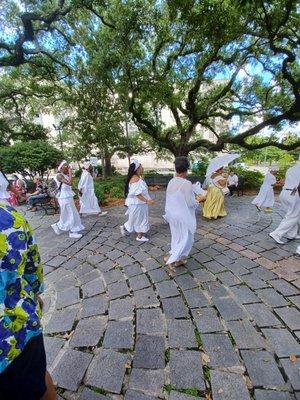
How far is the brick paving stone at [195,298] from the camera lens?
338cm

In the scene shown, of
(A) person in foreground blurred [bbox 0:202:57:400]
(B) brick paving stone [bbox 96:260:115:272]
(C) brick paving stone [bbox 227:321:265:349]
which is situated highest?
(A) person in foreground blurred [bbox 0:202:57:400]

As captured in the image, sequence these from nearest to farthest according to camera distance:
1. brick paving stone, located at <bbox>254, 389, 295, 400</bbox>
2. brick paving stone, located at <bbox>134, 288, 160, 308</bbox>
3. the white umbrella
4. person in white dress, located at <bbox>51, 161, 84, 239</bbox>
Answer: brick paving stone, located at <bbox>254, 389, 295, 400</bbox> → brick paving stone, located at <bbox>134, 288, 160, 308</bbox> → person in white dress, located at <bbox>51, 161, 84, 239</bbox> → the white umbrella

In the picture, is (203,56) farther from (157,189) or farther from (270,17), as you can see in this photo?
(157,189)

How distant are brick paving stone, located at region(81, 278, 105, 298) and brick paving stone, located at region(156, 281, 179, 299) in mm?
840

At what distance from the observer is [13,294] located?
145 centimetres

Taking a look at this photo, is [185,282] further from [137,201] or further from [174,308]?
[137,201]

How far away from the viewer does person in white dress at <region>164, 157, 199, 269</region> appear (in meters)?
4.32

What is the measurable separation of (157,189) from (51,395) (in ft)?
39.7

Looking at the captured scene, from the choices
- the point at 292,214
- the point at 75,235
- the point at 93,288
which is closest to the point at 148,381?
the point at 93,288

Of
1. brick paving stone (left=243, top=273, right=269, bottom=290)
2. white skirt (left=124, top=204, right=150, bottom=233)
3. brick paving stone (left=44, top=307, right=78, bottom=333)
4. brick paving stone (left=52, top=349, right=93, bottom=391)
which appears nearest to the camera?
brick paving stone (left=52, top=349, right=93, bottom=391)

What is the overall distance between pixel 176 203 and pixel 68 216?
3378 millimetres

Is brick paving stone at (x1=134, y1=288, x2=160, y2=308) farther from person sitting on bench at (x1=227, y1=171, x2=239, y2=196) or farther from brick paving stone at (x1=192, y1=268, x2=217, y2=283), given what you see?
person sitting on bench at (x1=227, y1=171, x2=239, y2=196)

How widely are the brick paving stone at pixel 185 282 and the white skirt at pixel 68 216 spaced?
349 centimetres

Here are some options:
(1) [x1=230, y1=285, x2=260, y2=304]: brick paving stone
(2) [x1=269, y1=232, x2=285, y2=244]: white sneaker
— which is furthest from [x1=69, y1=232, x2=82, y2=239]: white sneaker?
(2) [x1=269, y1=232, x2=285, y2=244]: white sneaker
